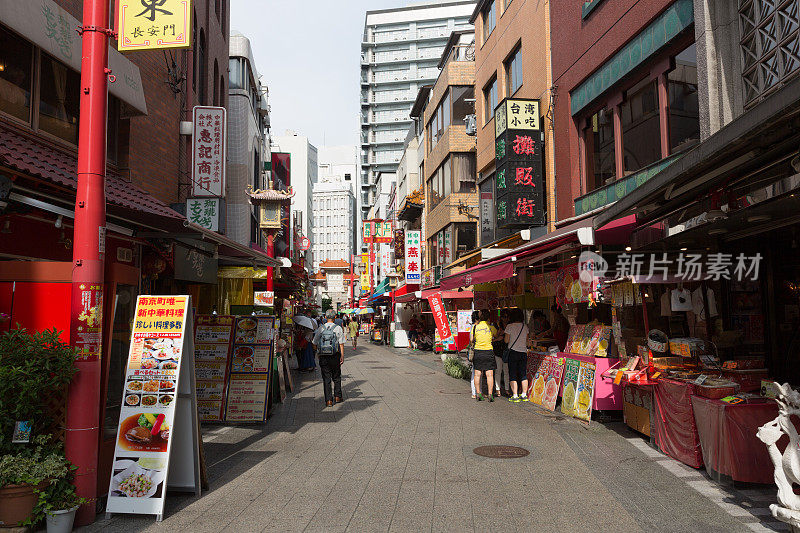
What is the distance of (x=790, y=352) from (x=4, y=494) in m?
9.71

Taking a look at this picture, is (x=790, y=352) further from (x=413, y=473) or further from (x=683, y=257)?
(x=413, y=473)

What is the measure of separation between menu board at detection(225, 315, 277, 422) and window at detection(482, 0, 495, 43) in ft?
55.2

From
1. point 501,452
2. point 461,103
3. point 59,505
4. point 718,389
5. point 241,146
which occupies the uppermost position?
point 461,103

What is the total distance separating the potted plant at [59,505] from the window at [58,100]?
5.68 m

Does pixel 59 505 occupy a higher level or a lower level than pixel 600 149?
lower

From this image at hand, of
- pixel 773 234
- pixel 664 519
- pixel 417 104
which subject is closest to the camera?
pixel 664 519

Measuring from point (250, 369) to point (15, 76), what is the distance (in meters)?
5.55

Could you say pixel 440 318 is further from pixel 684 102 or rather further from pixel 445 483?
pixel 445 483

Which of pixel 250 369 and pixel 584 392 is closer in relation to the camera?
pixel 584 392

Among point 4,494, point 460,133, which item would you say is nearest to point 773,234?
point 4,494

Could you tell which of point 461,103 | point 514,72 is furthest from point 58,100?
point 461,103

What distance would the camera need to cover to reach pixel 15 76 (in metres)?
8.02

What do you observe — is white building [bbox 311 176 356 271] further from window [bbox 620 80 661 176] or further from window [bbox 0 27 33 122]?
window [bbox 0 27 33 122]

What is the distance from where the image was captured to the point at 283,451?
321 inches
